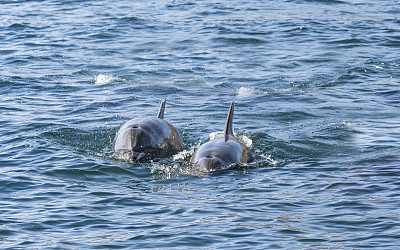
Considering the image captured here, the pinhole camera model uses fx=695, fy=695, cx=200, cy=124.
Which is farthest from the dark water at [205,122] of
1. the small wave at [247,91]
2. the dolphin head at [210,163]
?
the dolphin head at [210,163]

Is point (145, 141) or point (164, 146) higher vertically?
point (145, 141)

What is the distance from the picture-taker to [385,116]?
52.0 feet

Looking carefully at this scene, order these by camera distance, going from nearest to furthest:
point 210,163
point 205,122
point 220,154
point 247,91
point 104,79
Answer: point 210,163 → point 220,154 → point 205,122 → point 247,91 → point 104,79

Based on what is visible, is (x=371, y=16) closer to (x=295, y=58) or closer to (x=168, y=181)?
(x=295, y=58)

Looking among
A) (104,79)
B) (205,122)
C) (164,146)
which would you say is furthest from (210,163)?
(104,79)

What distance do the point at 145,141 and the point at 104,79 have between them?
8.04m

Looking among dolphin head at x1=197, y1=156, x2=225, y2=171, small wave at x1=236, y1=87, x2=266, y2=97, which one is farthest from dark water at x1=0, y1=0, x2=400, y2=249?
dolphin head at x1=197, y1=156, x2=225, y2=171

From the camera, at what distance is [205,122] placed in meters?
15.6

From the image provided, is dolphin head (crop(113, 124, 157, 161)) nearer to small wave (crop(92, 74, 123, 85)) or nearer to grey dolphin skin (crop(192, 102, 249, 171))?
grey dolphin skin (crop(192, 102, 249, 171))

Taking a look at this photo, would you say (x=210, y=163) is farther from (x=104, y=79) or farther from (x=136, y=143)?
(x=104, y=79)

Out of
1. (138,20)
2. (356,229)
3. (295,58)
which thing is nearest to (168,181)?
(356,229)

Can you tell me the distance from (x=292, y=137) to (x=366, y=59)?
29.5 feet

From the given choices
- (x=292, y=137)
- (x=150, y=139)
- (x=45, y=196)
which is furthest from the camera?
(x=292, y=137)

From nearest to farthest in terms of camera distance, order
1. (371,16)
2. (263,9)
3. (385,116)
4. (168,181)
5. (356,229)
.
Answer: (356,229) < (168,181) < (385,116) < (371,16) < (263,9)
